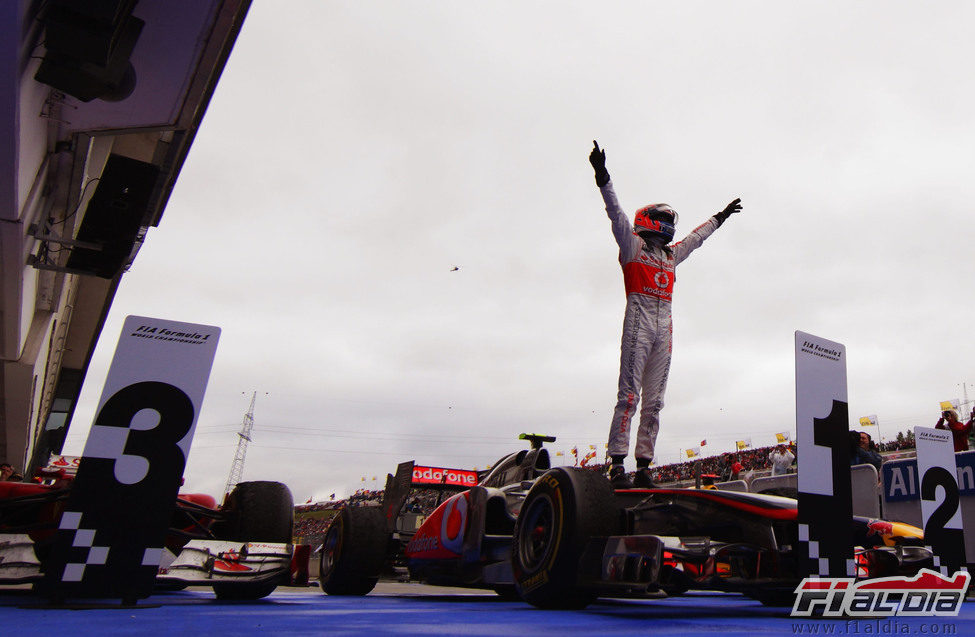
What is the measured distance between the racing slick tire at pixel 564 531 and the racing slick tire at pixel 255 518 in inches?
63.2

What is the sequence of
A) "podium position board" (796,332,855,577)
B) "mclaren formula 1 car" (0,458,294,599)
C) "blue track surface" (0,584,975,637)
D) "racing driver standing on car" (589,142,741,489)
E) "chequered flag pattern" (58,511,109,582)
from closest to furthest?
"blue track surface" (0,584,975,637) → "chequered flag pattern" (58,511,109,582) → "podium position board" (796,332,855,577) → "mclaren formula 1 car" (0,458,294,599) → "racing driver standing on car" (589,142,741,489)

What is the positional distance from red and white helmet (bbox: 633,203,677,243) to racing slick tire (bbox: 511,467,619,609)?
7.62 feet

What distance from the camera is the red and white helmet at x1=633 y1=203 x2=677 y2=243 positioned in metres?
5.12

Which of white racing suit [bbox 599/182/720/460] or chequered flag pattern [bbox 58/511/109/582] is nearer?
→ chequered flag pattern [bbox 58/511/109/582]

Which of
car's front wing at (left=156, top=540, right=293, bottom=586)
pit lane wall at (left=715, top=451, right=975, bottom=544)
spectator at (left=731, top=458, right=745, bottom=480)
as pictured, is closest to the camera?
car's front wing at (left=156, top=540, right=293, bottom=586)

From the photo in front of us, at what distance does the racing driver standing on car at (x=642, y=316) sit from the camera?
4.66 metres

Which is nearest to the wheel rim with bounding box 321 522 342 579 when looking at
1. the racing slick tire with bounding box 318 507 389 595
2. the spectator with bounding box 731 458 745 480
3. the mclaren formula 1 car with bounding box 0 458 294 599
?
the racing slick tire with bounding box 318 507 389 595

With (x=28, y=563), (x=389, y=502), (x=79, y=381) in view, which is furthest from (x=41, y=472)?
(x=79, y=381)

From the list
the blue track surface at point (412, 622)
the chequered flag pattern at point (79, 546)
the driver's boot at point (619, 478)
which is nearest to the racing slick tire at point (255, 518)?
the blue track surface at point (412, 622)

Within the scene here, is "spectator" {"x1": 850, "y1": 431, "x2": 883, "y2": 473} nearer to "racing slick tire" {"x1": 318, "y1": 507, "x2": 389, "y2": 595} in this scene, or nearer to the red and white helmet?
the red and white helmet

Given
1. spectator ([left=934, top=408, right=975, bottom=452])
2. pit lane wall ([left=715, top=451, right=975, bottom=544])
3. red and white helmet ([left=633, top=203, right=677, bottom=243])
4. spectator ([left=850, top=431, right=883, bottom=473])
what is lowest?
pit lane wall ([left=715, top=451, right=975, bottom=544])

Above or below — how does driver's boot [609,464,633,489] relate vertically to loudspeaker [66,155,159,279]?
below

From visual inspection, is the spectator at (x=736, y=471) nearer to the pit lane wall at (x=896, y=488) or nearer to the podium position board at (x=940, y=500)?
the pit lane wall at (x=896, y=488)

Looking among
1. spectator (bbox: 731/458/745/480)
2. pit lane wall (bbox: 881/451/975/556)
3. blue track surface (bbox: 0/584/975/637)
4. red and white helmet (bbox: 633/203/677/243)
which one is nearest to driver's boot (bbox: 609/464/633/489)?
blue track surface (bbox: 0/584/975/637)
